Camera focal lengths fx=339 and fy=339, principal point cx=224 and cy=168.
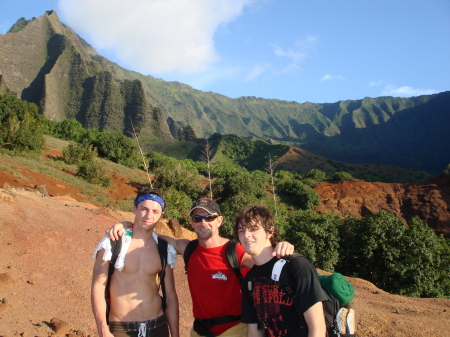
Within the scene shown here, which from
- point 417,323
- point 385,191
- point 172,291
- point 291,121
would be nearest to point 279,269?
point 172,291

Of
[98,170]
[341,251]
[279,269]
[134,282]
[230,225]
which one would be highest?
[98,170]

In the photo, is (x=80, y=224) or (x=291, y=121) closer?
(x=80, y=224)

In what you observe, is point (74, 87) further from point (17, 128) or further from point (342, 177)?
point (342, 177)

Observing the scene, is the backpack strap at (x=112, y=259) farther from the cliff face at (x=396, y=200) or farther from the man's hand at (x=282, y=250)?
the cliff face at (x=396, y=200)

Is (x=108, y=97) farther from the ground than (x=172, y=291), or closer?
farther from the ground

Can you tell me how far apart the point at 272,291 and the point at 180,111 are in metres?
157

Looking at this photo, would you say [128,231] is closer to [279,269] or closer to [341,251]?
[279,269]

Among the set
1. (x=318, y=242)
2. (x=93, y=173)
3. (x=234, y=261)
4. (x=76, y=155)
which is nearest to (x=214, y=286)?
(x=234, y=261)

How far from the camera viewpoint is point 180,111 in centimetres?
15588

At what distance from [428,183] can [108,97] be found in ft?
246

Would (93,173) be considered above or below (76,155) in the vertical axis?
below

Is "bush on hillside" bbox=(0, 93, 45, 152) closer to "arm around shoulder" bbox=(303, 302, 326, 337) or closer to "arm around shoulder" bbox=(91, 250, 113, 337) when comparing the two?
"arm around shoulder" bbox=(91, 250, 113, 337)

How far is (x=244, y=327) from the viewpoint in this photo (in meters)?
2.63

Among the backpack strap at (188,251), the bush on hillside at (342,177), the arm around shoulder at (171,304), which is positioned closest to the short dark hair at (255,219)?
the backpack strap at (188,251)
